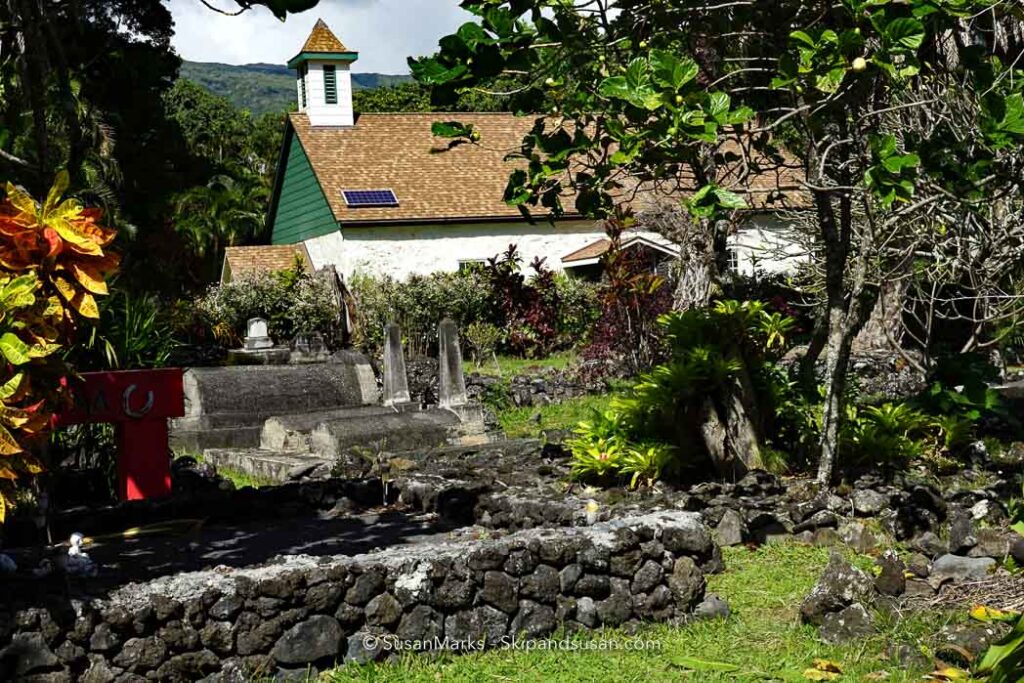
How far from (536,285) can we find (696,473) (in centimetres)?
1424

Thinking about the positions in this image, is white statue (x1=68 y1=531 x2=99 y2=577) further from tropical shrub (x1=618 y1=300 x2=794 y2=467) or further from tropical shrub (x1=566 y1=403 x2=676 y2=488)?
tropical shrub (x1=618 y1=300 x2=794 y2=467)

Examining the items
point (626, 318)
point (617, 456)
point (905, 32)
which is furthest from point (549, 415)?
point (905, 32)

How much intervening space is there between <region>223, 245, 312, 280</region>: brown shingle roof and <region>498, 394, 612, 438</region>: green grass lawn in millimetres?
12846

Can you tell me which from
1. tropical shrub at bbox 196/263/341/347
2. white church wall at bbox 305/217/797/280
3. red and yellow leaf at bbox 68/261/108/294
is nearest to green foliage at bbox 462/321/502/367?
tropical shrub at bbox 196/263/341/347

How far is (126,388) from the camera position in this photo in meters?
9.03

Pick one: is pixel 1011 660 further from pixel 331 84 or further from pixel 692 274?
pixel 331 84

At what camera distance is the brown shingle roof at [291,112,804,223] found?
91.2ft

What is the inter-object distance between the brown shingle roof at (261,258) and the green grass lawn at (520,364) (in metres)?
7.24

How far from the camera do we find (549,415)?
50.4ft

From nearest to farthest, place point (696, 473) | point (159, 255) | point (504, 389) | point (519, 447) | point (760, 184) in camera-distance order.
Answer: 1. point (696, 473)
2. point (519, 447)
3. point (504, 389)
4. point (760, 184)
5. point (159, 255)

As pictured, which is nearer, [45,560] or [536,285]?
[45,560]

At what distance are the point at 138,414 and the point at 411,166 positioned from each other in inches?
815

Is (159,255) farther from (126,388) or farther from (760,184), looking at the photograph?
(126,388)

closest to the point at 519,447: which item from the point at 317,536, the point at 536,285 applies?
the point at 317,536
